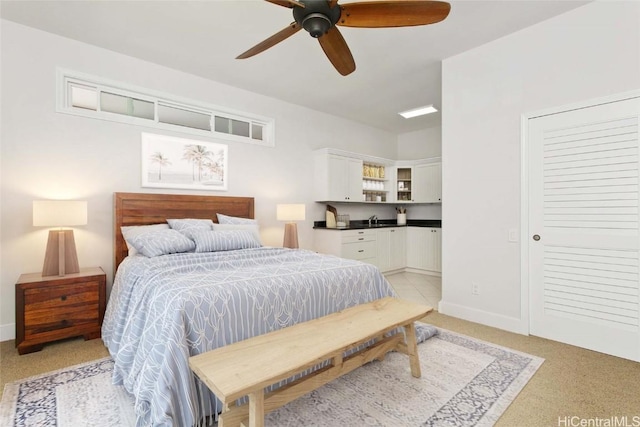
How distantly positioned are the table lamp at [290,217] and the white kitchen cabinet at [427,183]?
279 centimetres

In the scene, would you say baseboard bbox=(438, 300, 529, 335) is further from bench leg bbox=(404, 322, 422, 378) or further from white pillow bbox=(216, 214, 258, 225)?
white pillow bbox=(216, 214, 258, 225)

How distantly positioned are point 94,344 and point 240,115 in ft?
10.2

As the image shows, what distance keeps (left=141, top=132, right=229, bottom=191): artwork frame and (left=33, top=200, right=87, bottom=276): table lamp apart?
84cm

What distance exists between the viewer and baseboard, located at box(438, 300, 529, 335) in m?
2.97

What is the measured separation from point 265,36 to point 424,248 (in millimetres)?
4428

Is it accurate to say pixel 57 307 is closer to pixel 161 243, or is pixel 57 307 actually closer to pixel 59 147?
pixel 161 243

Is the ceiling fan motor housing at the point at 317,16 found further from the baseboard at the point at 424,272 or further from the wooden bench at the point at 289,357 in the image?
the baseboard at the point at 424,272

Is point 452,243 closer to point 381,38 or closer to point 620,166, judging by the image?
point 620,166

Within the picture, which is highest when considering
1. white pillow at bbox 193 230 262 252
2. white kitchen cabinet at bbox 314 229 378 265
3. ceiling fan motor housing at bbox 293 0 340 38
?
ceiling fan motor housing at bbox 293 0 340 38

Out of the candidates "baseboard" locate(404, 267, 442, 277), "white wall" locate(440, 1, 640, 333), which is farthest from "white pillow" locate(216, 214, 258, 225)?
"baseboard" locate(404, 267, 442, 277)

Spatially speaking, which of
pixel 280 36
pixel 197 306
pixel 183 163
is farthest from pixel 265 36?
pixel 197 306

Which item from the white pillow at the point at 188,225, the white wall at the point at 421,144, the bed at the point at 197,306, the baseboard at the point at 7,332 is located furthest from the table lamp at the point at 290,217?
the white wall at the point at 421,144

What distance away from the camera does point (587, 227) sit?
2629mm

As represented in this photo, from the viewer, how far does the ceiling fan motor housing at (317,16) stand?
5.64 ft
